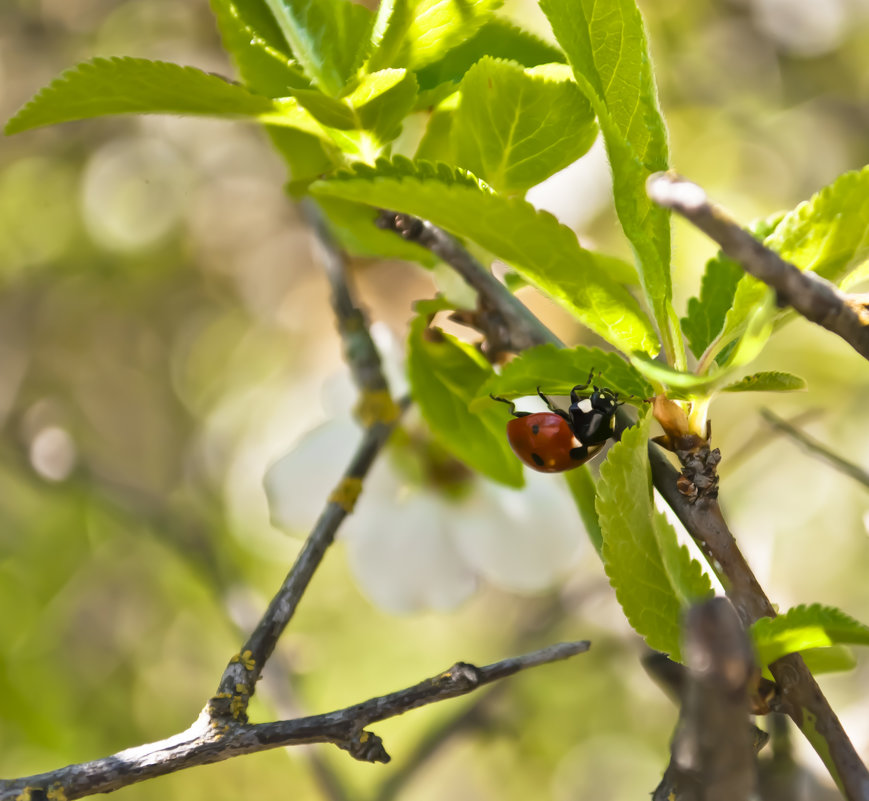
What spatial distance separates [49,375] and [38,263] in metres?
0.17

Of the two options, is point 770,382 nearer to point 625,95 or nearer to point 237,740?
point 625,95

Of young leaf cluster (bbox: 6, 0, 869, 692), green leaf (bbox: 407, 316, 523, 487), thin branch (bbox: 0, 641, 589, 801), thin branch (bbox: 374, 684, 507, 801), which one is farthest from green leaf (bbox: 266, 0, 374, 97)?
thin branch (bbox: 374, 684, 507, 801)

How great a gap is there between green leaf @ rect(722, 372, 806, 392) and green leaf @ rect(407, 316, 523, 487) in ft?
0.42

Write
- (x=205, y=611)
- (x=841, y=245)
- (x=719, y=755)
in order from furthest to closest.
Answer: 1. (x=205, y=611)
2. (x=841, y=245)
3. (x=719, y=755)

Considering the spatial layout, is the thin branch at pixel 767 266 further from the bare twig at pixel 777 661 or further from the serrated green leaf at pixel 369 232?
the serrated green leaf at pixel 369 232

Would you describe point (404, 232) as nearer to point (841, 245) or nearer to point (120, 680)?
point (841, 245)

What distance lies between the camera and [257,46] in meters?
0.37

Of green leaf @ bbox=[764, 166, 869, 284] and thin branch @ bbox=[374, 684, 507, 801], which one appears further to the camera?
thin branch @ bbox=[374, 684, 507, 801]

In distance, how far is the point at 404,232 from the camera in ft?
1.26

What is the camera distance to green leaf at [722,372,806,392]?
30 centimetres

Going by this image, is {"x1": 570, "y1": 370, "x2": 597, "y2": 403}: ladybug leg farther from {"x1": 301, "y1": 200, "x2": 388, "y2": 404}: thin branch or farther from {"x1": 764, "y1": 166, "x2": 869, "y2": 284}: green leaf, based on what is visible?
{"x1": 301, "y1": 200, "x2": 388, "y2": 404}: thin branch

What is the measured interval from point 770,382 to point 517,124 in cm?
14

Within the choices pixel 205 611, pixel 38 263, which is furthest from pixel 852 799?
pixel 38 263

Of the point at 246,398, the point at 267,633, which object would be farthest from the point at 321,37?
the point at 246,398
